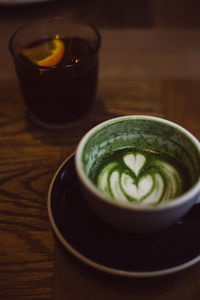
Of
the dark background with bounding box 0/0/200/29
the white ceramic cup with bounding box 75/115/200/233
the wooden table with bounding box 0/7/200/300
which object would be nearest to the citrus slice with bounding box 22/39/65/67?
the wooden table with bounding box 0/7/200/300

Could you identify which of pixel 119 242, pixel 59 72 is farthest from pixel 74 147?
pixel 119 242

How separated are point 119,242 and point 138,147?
20 centimetres

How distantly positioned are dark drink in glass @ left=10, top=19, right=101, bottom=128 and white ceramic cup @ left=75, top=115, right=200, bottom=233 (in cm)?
22

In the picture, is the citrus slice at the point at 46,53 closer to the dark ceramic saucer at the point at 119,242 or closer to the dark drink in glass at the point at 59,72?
the dark drink in glass at the point at 59,72

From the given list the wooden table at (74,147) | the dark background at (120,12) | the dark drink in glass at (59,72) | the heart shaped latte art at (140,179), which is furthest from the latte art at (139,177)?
the dark background at (120,12)

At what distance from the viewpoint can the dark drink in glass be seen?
0.75 meters

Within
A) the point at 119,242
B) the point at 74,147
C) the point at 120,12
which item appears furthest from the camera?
the point at 120,12

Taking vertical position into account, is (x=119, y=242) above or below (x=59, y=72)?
below

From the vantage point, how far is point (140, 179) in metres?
0.60

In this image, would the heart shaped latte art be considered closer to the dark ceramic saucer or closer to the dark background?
the dark ceramic saucer

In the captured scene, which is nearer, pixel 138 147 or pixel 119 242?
→ pixel 119 242

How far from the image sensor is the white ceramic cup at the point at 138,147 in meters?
0.47

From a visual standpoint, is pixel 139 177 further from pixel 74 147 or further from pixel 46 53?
pixel 46 53

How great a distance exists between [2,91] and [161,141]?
55 centimetres
